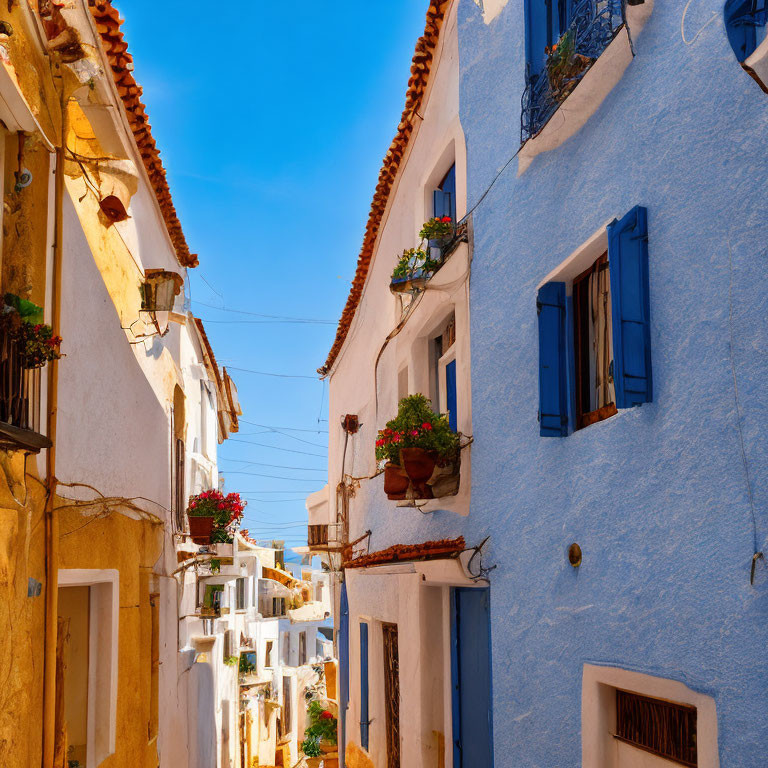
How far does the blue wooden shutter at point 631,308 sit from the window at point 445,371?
4.51 metres

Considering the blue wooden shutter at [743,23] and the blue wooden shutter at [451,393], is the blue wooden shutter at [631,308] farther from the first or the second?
the blue wooden shutter at [451,393]

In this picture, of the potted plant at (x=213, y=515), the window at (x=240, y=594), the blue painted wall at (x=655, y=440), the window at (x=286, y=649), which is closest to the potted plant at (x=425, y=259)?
the blue painted wall at (x=655, y=440)

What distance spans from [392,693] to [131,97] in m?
7.99

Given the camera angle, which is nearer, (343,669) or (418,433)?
(418,433)

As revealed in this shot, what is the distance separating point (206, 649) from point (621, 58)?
15.2m

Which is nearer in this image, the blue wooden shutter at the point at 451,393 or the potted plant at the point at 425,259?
the potted plant at the point at 425,259

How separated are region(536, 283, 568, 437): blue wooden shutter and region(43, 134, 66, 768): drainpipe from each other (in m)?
3.59

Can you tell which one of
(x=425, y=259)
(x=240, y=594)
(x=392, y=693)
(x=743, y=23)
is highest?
(x=425, y=259)

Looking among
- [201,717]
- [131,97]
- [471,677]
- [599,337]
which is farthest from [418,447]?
[201,717]

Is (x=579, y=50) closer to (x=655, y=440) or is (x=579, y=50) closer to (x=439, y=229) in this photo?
(x=655, y=440)

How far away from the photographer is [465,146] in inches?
375

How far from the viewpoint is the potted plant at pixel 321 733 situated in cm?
1833

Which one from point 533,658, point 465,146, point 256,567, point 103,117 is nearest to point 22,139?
point 103,117

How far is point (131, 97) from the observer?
9328 mm
